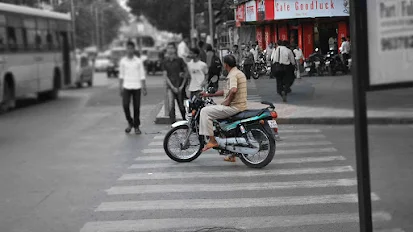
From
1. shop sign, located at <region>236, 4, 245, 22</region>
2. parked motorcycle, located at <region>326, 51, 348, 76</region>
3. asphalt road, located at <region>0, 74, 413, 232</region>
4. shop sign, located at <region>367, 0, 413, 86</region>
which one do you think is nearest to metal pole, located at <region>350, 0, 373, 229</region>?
shop sign, located at <region>367, 0, 413, 86</region>

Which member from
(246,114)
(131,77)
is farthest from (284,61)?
(131,77)

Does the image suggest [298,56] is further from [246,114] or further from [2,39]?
[2,39]

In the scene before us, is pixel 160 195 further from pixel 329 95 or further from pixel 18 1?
pixel 18 1

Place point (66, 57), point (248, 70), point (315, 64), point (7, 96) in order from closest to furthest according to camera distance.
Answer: point (315, 64), point (248, 70), point (7, 96), point (66, 57)

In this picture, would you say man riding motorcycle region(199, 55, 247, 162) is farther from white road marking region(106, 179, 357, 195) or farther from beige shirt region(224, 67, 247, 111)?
white road marking region(106, 179, 357, 195)

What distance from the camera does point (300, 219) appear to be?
699 centimetres

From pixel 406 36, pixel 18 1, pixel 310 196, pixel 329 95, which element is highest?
pixel 18 1

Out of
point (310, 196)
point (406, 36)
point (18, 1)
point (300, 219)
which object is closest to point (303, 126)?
point (310, 196)

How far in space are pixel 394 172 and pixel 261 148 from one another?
163 inches

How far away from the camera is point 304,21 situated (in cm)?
626

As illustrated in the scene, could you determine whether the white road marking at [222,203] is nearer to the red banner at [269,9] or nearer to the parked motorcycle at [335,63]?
the parked motorcycle at [335,63]

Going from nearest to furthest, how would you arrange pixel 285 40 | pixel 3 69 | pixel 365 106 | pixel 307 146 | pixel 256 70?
1. pixel 365 106
2. pixel 285 40
3. pixel 256 70
4. pixel 307 146
5. pixel 3 69

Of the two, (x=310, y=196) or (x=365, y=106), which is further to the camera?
(x=310, y=196)

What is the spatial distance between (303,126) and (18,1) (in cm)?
2593
